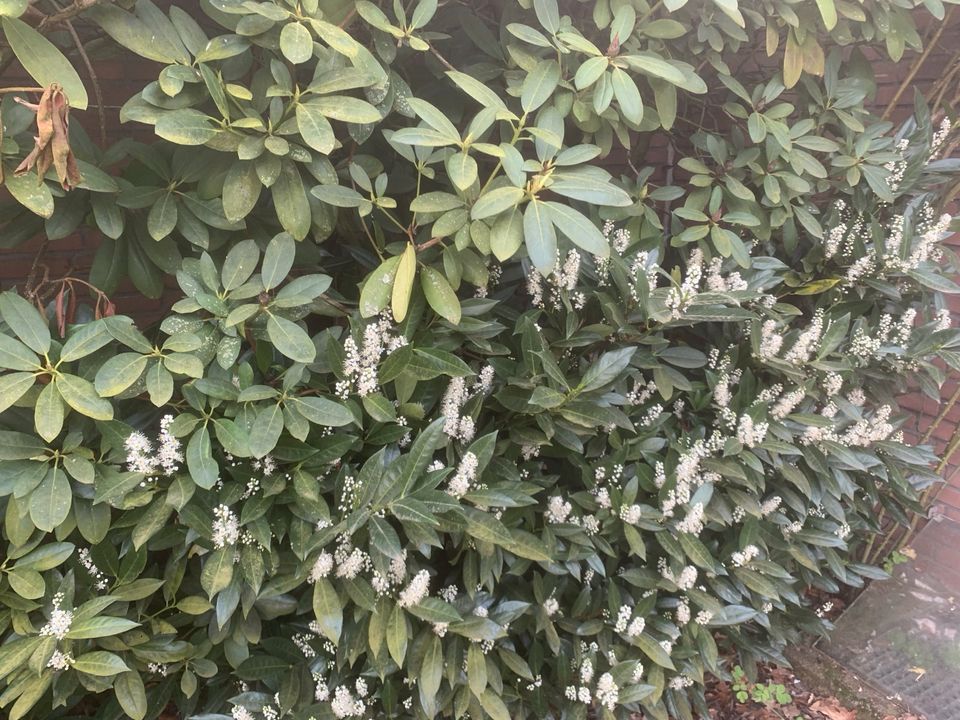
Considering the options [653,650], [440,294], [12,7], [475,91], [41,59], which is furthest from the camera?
[653,650]

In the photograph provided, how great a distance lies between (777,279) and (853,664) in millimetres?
1694

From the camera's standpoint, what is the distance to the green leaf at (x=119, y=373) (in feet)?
4.31

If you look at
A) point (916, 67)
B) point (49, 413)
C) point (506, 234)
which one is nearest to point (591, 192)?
point (506, 234)

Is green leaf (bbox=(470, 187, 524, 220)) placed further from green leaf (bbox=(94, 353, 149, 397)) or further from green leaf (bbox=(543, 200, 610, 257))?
green leaf (bbox=(94, 353, 149, 397))

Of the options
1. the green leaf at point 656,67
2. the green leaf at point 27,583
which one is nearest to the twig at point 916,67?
the green leaf at point 656,67

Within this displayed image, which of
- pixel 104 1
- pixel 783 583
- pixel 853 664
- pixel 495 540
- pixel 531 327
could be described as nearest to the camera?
pixel 104 1

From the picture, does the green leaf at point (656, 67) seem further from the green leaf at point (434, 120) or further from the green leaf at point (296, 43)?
the green leaf at point (296, 43)

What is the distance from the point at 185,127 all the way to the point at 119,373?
1.76 feet

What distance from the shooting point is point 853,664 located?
2.57m

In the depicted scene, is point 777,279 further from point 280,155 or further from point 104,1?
point 104,1

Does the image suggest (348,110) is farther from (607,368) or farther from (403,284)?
(607,368)

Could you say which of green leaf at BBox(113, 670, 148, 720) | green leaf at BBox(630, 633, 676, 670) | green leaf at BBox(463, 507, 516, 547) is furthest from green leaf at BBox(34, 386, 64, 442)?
green leaf at BBox(630, 633, 676, 670)

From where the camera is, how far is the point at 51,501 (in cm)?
136

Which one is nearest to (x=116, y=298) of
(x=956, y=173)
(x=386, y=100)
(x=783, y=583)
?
(x=386, y=100)
